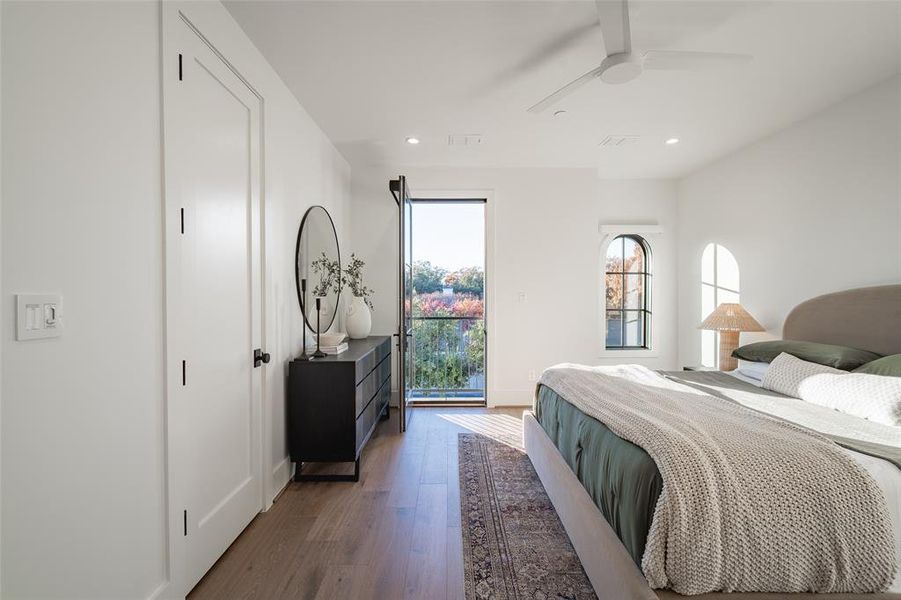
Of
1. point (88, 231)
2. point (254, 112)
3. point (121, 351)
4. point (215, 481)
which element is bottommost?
point (215, 481)

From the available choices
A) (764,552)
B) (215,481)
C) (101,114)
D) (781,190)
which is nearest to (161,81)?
(101,114)

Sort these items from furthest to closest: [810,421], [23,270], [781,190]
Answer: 1. [781,190]
2. [810,421]
3. [23,270]

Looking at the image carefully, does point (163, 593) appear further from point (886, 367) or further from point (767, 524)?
point (886, 367)

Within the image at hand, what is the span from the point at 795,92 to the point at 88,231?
3918 mm

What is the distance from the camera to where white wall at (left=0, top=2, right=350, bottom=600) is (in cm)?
94

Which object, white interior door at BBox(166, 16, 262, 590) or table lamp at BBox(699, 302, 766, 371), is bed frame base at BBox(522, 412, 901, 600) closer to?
white interior door at BBox(166, 16, 262, 590)

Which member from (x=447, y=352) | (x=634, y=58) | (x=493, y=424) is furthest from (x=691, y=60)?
(x=447, y=352)

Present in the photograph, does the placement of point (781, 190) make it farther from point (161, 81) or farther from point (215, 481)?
point (215, 481)

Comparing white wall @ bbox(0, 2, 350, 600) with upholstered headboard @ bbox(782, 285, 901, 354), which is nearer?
white wall @ bbox(0, 2, 350, 600)

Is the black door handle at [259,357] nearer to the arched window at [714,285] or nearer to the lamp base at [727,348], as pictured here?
the lamp base at [727,348]

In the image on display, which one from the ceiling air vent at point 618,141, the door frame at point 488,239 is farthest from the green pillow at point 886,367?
the door frame at point 488,239

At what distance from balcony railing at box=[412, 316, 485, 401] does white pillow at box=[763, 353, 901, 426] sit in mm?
2835

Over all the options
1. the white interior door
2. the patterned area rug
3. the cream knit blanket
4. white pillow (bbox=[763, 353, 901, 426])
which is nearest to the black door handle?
the white interior door

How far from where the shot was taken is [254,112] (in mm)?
2131
